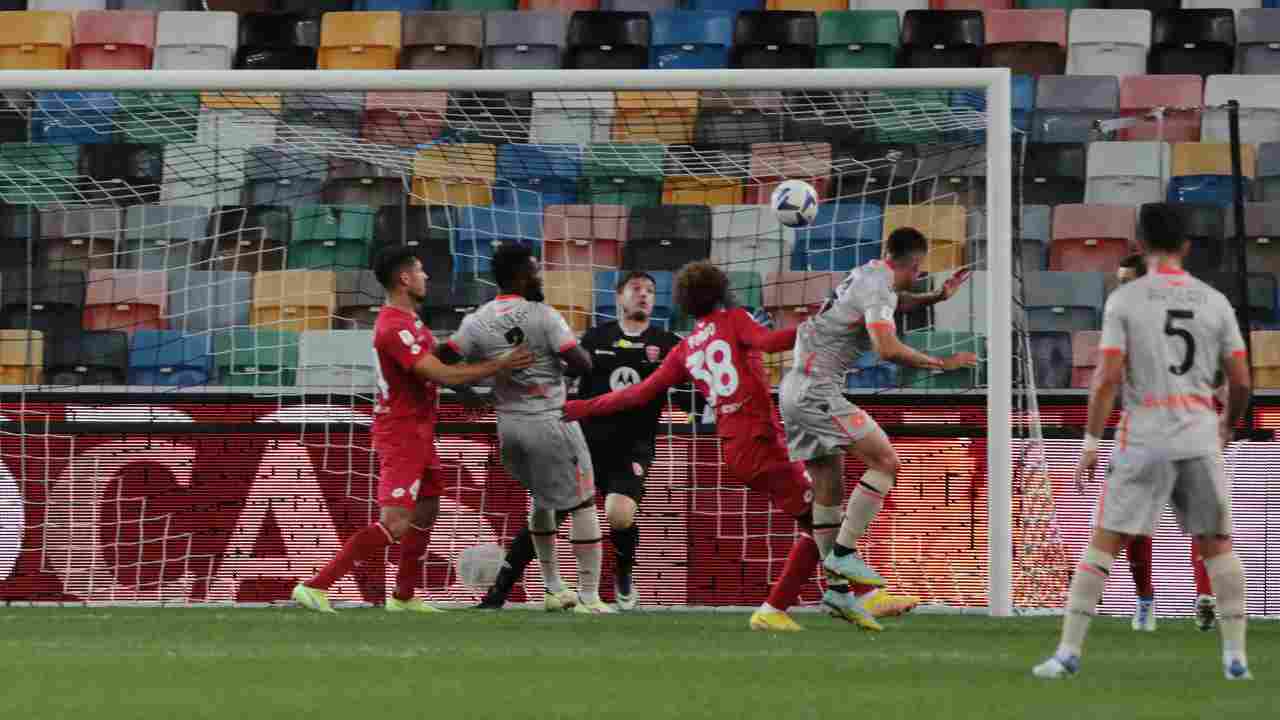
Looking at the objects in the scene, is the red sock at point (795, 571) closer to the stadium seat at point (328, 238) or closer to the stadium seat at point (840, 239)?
the stadium seat at point (840, 239)

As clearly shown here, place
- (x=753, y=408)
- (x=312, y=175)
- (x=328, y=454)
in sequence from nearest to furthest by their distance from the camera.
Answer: (x=753, y=408)
(x=328, y=454)
(x=312, y=175)

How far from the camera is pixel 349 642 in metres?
8.12

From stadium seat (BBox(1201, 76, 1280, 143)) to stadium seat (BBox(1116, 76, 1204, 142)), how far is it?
89 mm

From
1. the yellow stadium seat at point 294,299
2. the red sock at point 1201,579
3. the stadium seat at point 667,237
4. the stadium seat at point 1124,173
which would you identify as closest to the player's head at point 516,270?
the stadium seat at point 667,237

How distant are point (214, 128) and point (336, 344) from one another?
1505 millimetres

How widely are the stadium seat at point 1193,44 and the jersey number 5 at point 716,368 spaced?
29.6ft

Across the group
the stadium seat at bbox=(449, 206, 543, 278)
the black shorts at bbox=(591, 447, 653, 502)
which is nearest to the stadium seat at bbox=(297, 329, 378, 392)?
the stadium seat at bbox=(449, 206, 543, 278)

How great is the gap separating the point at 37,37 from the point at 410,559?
8.89 m

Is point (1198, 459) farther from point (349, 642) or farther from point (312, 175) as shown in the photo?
point (312, 175)

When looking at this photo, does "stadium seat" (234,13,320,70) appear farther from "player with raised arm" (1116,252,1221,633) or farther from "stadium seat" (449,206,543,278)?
"player with raised arm" (1116,252,1221,633)

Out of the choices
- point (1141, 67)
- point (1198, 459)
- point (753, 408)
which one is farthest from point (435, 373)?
point (1141, 67)

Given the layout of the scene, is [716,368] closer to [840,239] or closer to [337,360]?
[337,360]

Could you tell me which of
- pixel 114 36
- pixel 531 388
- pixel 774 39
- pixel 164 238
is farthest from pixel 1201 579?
pixel 114 36

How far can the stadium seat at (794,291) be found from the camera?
12.8 m
